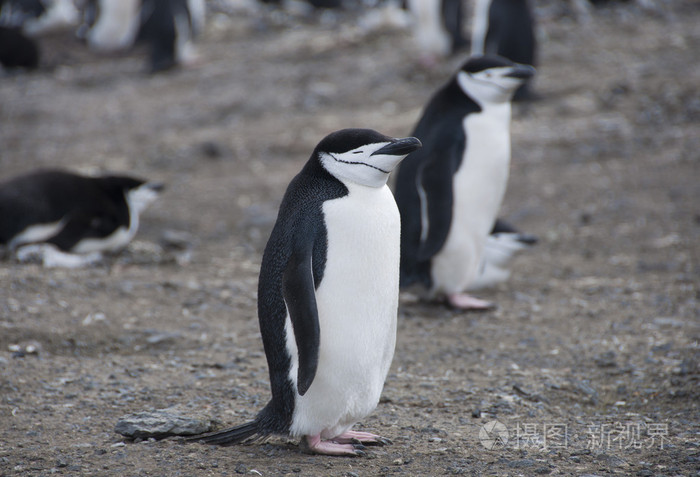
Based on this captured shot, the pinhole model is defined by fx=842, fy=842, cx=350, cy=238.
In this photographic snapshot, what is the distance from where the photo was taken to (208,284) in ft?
16.6

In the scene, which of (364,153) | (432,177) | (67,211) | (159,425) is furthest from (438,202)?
(67,211)

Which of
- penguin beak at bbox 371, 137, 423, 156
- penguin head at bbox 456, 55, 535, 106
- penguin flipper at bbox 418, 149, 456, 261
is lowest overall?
penguin flipper at bbox 418, 149, 456, 261

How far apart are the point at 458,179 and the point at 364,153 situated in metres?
2.06

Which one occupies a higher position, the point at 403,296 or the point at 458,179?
the point at 458,179

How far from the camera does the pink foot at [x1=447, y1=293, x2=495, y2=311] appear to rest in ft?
15.9

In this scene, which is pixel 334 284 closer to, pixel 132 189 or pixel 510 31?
pixel 132 189

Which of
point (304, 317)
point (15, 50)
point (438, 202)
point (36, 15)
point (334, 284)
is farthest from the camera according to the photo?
point (36, 15)

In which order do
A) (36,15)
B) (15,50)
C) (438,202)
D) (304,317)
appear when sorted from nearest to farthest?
(304,317)
(438,202)
(15,50)
(36,15)

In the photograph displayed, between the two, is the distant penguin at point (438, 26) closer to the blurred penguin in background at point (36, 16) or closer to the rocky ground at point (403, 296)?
the rocky ground at point (403, 296)

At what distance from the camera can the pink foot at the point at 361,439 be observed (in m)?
2.95

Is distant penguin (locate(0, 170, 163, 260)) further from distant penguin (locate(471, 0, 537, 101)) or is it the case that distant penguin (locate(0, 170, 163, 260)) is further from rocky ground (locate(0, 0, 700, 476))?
distant penguin (locate(471, 0, 537, 101))

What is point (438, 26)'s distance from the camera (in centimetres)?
1079

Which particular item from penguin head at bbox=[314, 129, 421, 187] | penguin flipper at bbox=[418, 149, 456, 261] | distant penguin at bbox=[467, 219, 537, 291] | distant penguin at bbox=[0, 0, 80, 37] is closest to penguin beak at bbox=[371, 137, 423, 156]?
penguin head at bbox=[314, 129, 421, 187]

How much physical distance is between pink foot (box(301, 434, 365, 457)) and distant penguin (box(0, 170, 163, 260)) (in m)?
3.12
